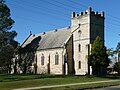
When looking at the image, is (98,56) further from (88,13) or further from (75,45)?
(88,13)

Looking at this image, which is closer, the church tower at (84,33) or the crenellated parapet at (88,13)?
the church tower at (84,33)

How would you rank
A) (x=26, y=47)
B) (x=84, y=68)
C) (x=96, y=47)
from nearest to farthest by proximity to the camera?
(x=96, y=47)
(x=84, y=68)
(x=26, y=47)

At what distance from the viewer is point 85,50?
5903cm

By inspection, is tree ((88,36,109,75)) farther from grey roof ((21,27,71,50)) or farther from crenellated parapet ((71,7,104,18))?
grey roof ((21,27,71,50))

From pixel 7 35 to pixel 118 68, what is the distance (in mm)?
25312

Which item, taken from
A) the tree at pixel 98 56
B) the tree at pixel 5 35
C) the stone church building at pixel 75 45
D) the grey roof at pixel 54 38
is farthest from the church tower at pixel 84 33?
the tree at pixel 5 35

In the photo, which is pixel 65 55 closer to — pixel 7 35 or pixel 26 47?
pixel 7 35

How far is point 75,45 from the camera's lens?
6144cm

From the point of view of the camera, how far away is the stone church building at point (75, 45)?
58875mm

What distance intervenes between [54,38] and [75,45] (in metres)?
7.66

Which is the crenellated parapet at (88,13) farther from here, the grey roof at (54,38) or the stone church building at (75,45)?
the grey roof at (54,38)

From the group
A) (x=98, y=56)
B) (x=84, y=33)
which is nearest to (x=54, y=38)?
(x=84, y=33)

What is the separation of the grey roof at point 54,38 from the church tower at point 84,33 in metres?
2.66

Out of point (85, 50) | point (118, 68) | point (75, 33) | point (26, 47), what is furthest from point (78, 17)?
point (26, 47)
